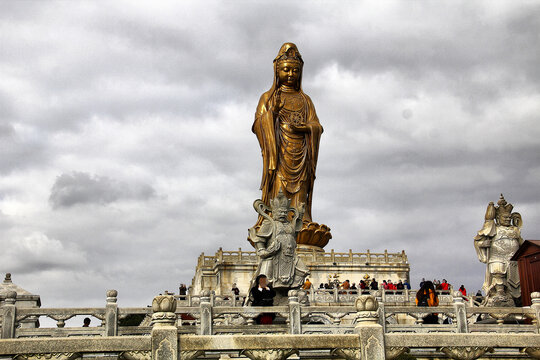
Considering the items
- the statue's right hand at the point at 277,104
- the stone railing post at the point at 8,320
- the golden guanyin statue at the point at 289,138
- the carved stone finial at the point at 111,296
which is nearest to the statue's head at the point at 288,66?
the golden guanyin statue at the point at 289,138

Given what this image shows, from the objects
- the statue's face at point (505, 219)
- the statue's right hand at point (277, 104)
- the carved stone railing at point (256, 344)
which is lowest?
the carved stone railing at point (256, 344)

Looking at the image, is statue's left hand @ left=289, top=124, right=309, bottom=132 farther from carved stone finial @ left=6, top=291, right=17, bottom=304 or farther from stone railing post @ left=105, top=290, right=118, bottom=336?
carved stone finial @ left=6, top=291, right=17, bottom=304

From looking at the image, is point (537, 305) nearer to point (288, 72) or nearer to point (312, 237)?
point (312, 237)

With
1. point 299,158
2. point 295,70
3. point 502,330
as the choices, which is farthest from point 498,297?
point 295,70

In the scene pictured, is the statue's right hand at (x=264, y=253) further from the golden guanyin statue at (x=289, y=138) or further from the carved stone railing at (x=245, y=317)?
the golden guanyin statue at (x=289, y=138)

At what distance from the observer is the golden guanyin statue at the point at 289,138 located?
2848cm

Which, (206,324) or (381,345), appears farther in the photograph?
(206,324)

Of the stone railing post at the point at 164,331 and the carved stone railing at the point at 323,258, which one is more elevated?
the carved stone railing at the point at 323,258

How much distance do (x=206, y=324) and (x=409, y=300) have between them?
30.4 ft

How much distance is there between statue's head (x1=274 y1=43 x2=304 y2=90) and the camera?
2947 centimetres

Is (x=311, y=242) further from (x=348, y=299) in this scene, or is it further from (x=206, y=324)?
(x=206, y=324)

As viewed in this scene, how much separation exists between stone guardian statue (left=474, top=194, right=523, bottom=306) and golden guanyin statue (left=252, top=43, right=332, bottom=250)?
36.5ft

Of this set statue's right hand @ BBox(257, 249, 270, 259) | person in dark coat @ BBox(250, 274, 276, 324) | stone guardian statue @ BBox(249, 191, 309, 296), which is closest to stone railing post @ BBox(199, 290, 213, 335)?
person in dark coat @ BBox(250, 274, 276, 324)

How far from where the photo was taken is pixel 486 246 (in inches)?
678
